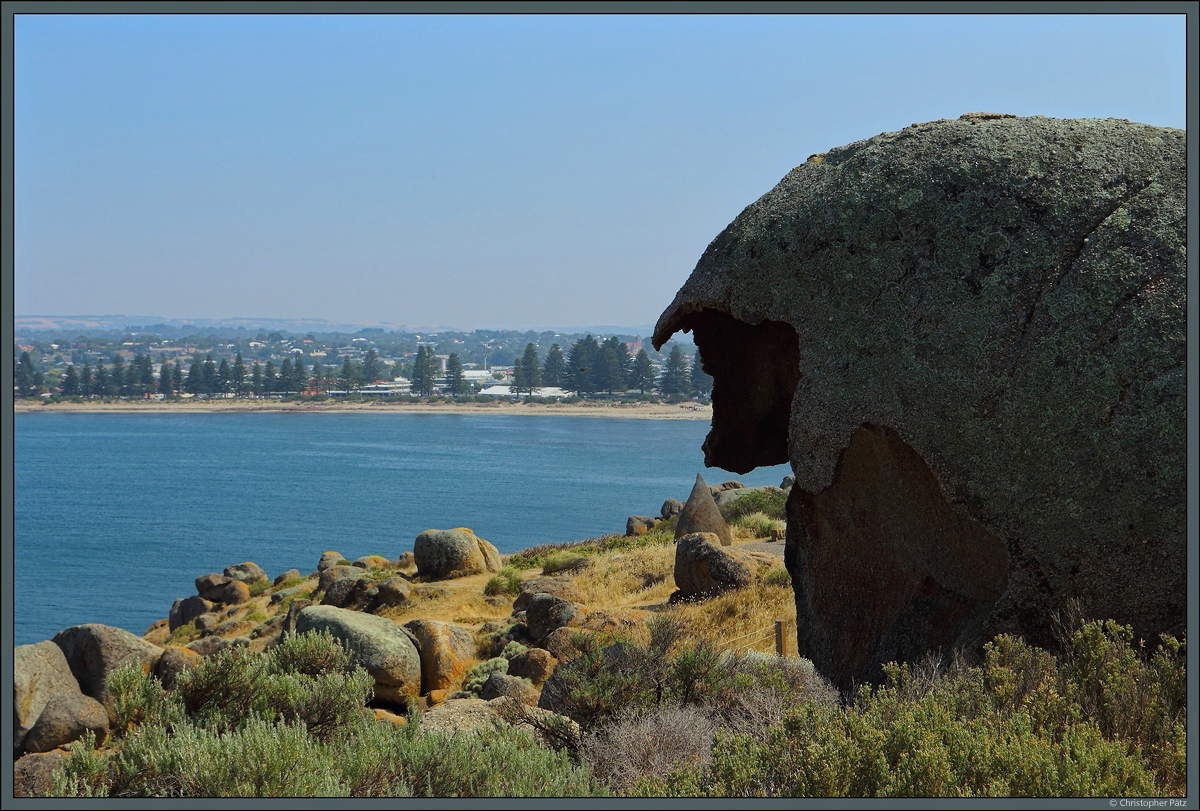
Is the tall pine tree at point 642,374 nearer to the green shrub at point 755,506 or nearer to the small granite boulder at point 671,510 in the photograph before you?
the small granite boulder at point 671,510

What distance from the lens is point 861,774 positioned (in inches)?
176

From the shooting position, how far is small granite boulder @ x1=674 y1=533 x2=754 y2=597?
53.0ft

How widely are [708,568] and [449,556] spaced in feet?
31.3

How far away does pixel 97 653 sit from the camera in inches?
642

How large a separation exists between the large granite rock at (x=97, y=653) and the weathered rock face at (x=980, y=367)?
41.3 feet

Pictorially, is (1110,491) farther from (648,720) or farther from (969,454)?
(648,720)

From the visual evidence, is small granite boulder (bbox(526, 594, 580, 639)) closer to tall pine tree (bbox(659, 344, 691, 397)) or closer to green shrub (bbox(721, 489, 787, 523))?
green shrub (bbox(721, 489, 787, 523))

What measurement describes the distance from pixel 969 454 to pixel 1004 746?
249cm

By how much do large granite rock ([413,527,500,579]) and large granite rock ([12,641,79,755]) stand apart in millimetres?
9047

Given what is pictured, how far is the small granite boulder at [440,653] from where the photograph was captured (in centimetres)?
1448

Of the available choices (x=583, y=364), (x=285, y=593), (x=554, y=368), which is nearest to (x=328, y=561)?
(x=285, y=593)

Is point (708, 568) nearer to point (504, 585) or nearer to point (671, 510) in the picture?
point (504, 585)

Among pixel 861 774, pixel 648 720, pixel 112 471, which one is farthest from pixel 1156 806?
pixel 112 471

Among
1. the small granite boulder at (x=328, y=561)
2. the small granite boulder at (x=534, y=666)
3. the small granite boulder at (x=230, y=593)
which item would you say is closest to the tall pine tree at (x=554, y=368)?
the small granite boulder at (x=328, y=561)
